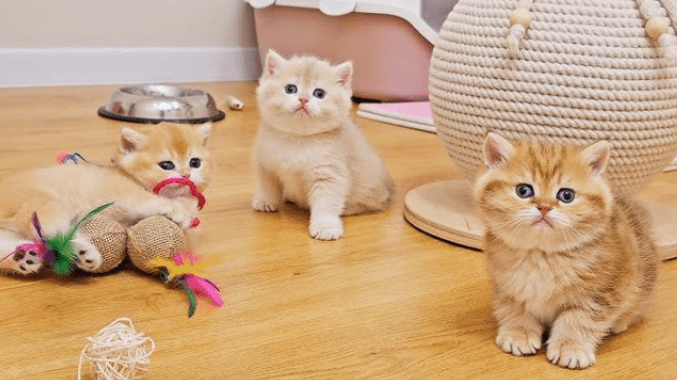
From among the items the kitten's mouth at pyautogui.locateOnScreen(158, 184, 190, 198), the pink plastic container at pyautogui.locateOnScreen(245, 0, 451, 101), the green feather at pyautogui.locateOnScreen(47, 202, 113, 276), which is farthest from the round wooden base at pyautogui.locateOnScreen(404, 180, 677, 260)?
the pink plastic container at pyautogui.locateOnScreen(245, 0, 451, 101)

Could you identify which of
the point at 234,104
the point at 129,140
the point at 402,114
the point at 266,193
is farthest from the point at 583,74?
the point at 234,104

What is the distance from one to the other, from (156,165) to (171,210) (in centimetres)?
11

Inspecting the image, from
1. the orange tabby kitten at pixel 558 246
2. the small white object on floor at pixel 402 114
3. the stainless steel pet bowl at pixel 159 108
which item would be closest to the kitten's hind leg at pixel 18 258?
the orange tabby kitten at pixel 558 246

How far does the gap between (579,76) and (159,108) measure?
1.64 m

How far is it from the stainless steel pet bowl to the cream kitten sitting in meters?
1.00

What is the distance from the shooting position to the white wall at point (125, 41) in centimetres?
302

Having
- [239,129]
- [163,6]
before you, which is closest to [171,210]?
[239,129]

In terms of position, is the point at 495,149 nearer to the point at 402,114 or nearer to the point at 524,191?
the point at 524,191

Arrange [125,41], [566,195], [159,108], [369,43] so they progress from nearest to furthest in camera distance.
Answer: [566,195] → [159,108] → [369,43] → [125,41]

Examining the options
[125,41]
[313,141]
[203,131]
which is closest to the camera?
[203,131]

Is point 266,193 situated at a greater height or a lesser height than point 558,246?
lesser

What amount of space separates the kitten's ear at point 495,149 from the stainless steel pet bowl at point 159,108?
5.46 ft

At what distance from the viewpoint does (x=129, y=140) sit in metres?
1.37

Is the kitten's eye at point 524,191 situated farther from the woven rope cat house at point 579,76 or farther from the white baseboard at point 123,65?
the white baseboard at point 123,65
